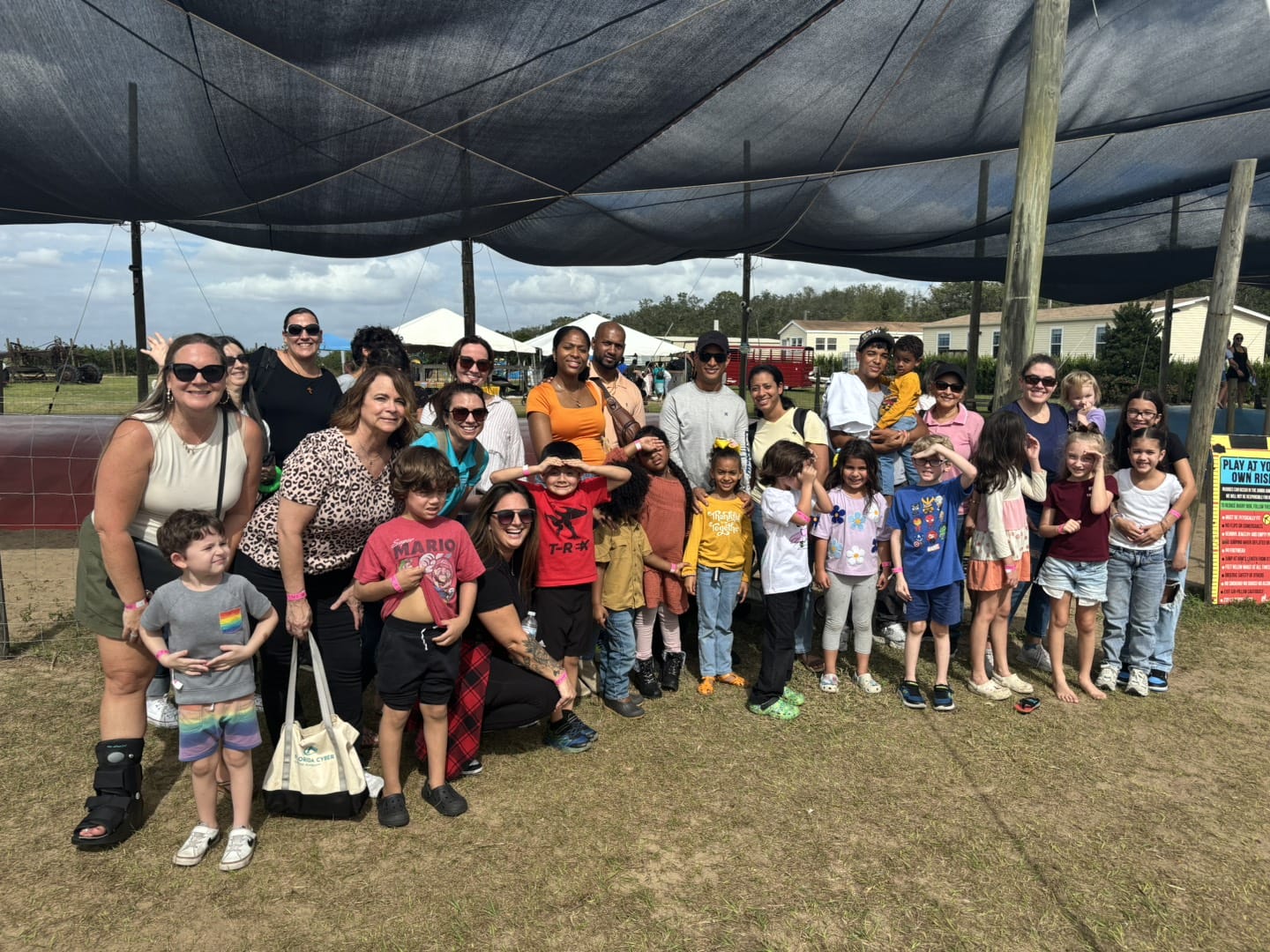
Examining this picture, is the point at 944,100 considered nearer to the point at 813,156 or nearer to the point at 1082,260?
the point at 813,156

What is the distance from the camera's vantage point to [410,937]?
2270mm

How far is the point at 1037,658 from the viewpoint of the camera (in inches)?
175

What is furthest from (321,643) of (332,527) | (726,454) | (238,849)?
(726,454)

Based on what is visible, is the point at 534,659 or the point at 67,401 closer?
the point at 534,659

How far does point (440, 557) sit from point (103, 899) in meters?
1.50

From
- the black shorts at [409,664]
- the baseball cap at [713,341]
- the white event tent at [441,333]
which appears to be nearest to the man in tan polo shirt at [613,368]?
the baseball cap at [713,341]

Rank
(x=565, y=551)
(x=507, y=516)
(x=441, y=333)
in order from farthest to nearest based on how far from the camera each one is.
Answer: (x=441, y=333) < (x=565, y=551) < (x=507, y=516)

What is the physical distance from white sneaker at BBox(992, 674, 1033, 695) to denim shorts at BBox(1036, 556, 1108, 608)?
0.49 m

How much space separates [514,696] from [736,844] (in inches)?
43.5

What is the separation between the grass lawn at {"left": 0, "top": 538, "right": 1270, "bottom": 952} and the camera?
2318mm

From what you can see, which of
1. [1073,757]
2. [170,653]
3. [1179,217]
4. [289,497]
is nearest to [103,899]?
[170,653]

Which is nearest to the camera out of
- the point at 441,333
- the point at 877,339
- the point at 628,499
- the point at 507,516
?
the point at 507,516

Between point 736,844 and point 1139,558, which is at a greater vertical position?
point 1139,558

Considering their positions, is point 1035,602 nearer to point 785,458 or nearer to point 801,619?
point 801,619
